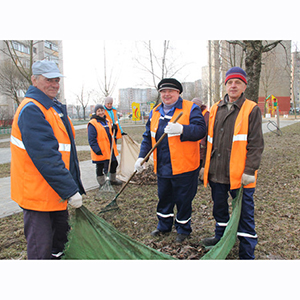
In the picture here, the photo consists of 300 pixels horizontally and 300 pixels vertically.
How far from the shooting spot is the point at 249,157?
2.55 meters

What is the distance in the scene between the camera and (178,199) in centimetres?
315

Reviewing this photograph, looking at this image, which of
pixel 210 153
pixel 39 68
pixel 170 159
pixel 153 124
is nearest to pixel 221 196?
pixel 210 153

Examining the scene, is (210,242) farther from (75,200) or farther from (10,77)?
(10,77)

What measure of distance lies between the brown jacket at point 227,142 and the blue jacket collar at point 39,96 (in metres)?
1.74

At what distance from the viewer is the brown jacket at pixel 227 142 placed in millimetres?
2525

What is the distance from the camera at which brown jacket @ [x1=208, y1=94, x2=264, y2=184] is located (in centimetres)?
253

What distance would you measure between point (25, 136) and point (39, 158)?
0.68 ft

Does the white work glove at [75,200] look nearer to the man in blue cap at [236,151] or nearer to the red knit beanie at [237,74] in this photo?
the man in blue cap at [236,151]

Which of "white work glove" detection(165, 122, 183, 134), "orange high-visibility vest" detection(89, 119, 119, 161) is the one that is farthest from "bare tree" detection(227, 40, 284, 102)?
"white work glove" detection(165, 122, 183, 134)

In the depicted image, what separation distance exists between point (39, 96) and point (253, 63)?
5859 millimetres

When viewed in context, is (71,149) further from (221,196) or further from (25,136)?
(221,196)

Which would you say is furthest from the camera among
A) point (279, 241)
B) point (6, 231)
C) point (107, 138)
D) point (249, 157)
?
point (107, 138)

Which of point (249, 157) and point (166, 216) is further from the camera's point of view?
point (166, 216)

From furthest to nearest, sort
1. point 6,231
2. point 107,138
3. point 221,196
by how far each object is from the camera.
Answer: point 107,138, point 6,231, point 221,196
